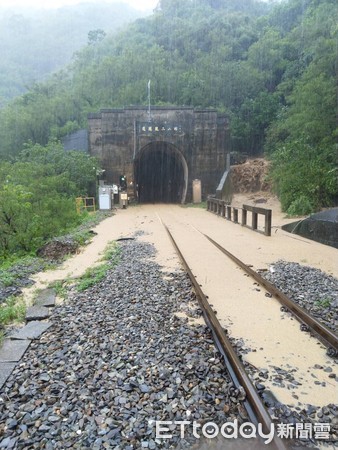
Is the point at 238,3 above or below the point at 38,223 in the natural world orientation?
above

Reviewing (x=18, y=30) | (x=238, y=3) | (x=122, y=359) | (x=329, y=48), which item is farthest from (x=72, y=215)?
(x=18, y=30)

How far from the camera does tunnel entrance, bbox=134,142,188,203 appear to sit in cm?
3077

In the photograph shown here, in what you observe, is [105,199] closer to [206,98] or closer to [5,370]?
[206,98]

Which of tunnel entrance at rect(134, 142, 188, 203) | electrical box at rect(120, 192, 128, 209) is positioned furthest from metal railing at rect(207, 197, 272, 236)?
tunnel entrance at rect(134, 142, 188, 203)

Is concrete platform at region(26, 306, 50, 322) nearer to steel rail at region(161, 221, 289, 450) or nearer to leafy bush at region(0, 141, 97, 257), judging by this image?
steel rail at region(161, 221, 289, 450)

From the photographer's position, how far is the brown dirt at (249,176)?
84.1ft

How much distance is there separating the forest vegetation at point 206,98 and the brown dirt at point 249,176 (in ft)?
4.73

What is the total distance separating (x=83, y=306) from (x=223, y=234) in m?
7.12

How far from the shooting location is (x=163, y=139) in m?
26.1

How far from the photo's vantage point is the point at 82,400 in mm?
2703

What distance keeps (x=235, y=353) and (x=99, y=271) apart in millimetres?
3999

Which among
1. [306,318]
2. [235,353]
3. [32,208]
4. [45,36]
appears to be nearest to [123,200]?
[32,208]

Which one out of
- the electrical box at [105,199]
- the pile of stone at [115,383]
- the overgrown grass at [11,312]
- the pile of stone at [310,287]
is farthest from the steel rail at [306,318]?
the electrical box at [105,199]

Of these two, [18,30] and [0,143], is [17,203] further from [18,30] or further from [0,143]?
[18,30]
